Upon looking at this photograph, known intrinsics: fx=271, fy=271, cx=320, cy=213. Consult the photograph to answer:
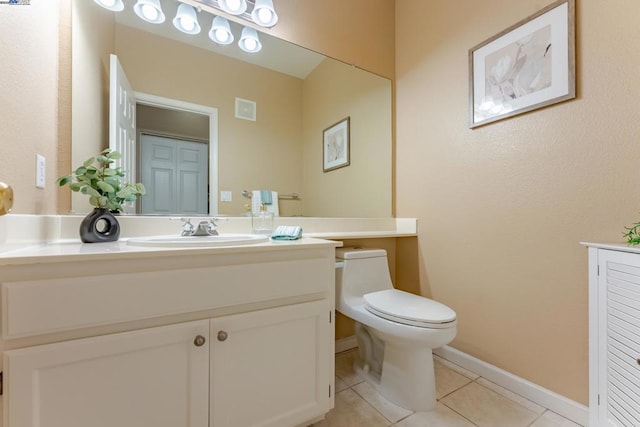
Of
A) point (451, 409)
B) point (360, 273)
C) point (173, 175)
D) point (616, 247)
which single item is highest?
point (173, 175)

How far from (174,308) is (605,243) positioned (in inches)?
61.5

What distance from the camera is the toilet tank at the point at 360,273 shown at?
4.97 ft

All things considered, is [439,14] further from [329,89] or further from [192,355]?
[192,355]

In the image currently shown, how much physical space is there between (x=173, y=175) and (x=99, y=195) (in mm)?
389

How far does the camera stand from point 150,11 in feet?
4.33

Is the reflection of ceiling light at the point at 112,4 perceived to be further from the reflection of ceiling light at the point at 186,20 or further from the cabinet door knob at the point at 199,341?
the cabinet door knob at the point at 199,341

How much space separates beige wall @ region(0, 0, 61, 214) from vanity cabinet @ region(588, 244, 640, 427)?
194 cm

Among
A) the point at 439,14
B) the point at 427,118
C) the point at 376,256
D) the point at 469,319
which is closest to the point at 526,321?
the point at 469,319

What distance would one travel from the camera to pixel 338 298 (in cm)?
151

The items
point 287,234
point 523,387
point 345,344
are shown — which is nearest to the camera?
point 287,234

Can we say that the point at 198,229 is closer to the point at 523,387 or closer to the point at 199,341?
the point at 199,341

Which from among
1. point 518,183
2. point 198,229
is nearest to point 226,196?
point 198,229

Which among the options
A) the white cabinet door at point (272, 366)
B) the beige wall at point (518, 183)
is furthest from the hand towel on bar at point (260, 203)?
the beige wall at point (518, 183)

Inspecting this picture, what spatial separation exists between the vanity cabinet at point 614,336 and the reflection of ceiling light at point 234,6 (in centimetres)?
197
